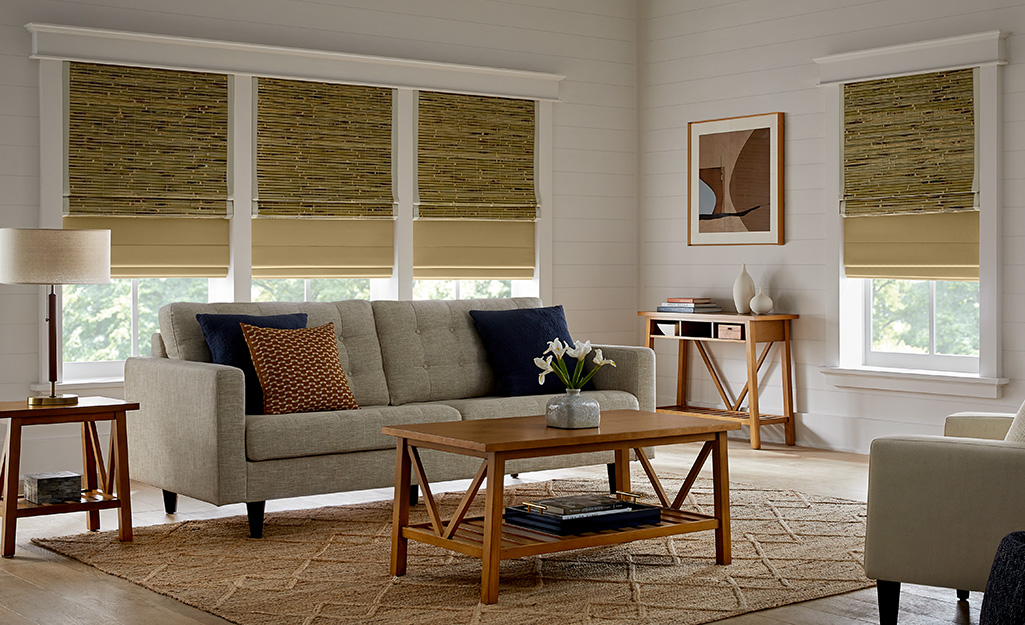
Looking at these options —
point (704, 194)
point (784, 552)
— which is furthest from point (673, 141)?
point (784, 552)

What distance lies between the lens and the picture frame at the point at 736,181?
7.39 metres

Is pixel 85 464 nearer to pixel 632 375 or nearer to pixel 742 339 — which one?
pixel 632 375

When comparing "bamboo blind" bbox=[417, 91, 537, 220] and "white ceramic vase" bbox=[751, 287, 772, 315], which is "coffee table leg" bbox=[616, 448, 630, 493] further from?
"bamboo blind" bbox=[417, 91, 537, 220]

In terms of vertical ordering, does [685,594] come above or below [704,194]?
below

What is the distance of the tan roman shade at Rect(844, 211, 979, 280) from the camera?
6.42 m

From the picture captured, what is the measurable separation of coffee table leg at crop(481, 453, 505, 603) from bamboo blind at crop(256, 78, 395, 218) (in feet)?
11.0

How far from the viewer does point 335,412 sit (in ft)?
16.4

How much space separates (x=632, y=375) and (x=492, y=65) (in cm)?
264

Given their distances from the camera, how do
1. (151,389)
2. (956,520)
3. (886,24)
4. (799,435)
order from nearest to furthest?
(956,520) → (151,389) → (886,24) → (799,435)

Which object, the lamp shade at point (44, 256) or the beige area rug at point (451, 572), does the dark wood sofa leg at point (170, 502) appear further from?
the lamp shade at point (44, 256)

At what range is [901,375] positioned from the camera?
21.9 feet

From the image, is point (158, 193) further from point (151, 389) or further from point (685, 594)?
point (685, 594)

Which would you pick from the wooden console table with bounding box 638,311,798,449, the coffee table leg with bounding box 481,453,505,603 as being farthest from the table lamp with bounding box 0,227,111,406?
the wooden console table with bounding box 638,311,798,449

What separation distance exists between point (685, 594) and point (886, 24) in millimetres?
4177
